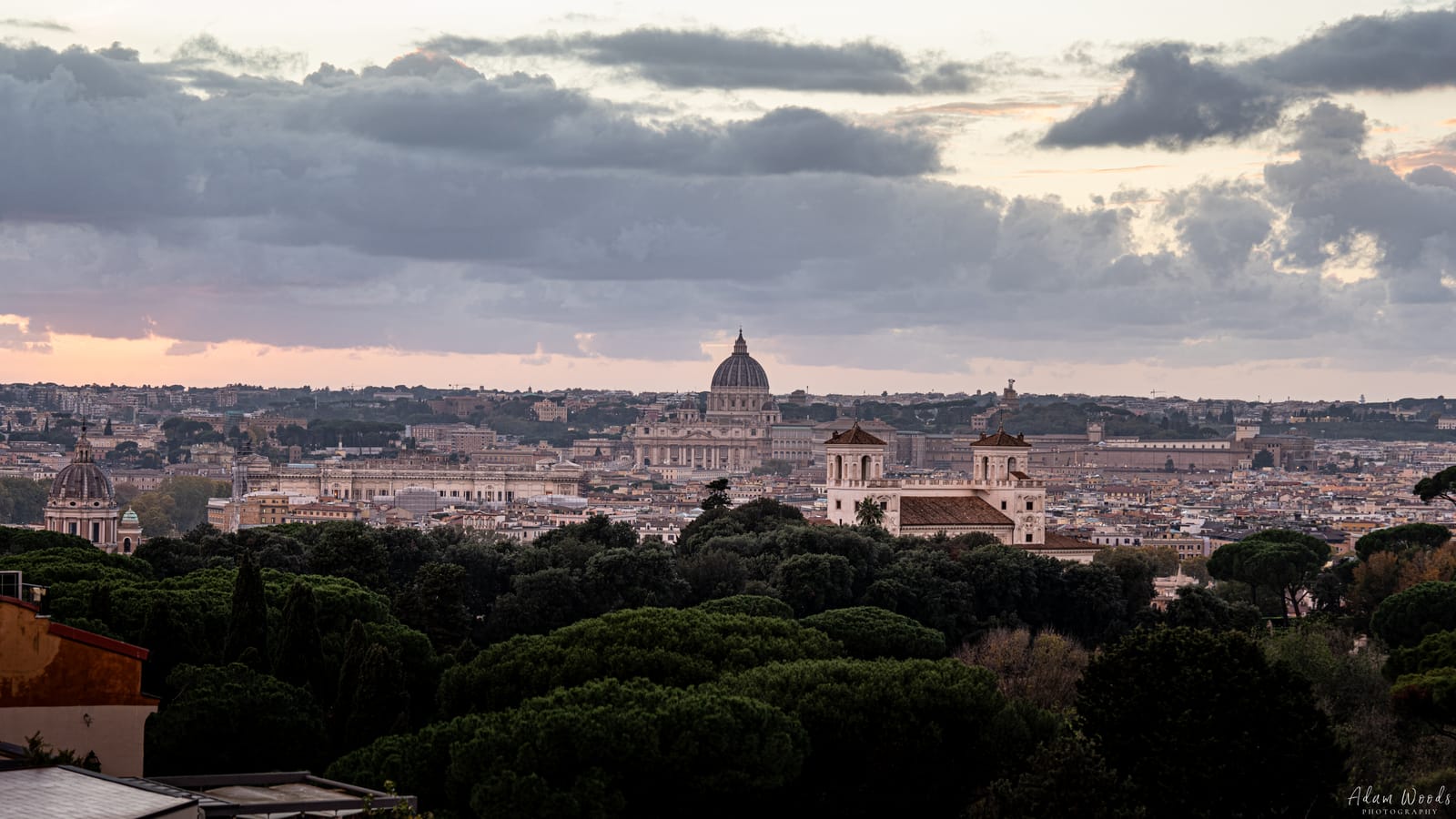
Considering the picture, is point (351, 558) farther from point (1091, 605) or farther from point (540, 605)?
point (1091, 605)

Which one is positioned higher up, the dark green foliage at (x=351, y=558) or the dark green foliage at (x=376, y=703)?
the dark green foliage at (x=351, y=558)

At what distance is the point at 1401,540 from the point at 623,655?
30.6 m

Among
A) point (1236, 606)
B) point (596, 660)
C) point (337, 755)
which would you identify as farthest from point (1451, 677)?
point (1236, 606)

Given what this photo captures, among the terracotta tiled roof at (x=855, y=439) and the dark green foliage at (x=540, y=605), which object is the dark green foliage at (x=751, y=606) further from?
the terracotta tiled roof at (x=855, y=439)

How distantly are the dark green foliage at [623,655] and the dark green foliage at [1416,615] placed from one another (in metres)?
11.4

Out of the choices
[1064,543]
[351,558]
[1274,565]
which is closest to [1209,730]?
[351,558]

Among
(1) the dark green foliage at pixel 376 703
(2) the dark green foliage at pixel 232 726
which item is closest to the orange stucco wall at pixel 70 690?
(2) the dark green foliage at pixel 232 726

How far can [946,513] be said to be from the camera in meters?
53.7

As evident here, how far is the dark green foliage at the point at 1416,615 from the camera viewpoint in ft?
115

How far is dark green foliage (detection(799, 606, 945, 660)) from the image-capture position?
30766mm

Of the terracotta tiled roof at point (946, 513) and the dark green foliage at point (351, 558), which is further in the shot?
the terracotta tiled roof at point (946, 513)

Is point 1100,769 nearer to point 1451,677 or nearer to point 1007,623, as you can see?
point 1451,677

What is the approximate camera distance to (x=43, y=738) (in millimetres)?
18359

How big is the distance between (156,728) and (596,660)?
4936 mm
